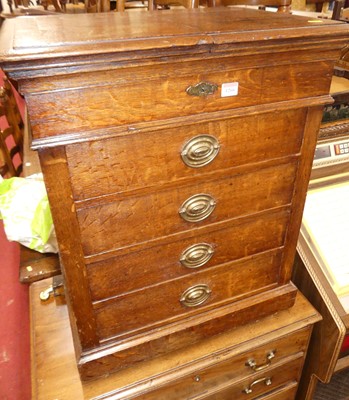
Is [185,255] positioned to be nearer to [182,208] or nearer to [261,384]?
[182,208]

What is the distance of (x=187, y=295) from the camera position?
0.92m

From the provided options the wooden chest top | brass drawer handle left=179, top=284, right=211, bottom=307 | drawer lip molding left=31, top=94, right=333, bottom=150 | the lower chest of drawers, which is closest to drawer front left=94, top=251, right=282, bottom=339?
brass drawer handle left=179, top=284, right=211, bottom=307

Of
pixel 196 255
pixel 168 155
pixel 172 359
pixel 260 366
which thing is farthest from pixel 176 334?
pixel 168 155

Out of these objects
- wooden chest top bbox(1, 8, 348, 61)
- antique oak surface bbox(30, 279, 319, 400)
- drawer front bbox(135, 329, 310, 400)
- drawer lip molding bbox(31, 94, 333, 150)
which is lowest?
drawer front bbox(135, 329, 310, 400)

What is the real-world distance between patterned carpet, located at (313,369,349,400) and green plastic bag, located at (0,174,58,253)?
1.13 m

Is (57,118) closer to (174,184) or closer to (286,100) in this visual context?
(174,184)

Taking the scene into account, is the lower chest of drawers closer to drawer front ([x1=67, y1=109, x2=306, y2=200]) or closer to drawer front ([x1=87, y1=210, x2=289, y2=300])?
drawer front ([x1=87, y1=210, x2=289, y2=300])

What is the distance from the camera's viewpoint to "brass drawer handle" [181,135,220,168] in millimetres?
718

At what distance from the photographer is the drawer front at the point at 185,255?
2.61 ft

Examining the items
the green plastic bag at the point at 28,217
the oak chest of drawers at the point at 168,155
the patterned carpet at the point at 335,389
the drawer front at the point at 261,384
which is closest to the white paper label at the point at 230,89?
the oak chest of drawers at the point at 168,155

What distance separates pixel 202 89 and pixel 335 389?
1289 millimetres

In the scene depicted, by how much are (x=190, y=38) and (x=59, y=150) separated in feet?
0.92

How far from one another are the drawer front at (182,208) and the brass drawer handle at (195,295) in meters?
0.18

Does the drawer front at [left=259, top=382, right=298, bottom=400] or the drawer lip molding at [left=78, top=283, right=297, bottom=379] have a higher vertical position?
the drawer lip molding at [left=78, top=283, right=297, bottom=379]
